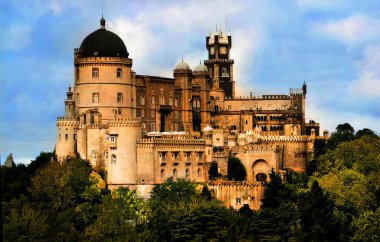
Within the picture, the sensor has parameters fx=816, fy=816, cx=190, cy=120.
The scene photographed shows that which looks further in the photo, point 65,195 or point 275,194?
point 275,194

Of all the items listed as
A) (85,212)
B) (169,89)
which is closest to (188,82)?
(169,89)

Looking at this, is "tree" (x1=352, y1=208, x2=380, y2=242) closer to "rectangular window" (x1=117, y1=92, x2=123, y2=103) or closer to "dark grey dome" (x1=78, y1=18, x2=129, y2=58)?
"rectangular window" (x1=117, y1=92, x2=123, y2=103)

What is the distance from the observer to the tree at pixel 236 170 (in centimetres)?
10212

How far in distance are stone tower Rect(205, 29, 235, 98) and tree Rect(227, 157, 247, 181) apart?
37979mm

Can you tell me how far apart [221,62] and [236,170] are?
4435cm

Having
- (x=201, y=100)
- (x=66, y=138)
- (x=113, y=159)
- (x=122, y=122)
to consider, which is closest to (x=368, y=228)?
(x=113, y=159)

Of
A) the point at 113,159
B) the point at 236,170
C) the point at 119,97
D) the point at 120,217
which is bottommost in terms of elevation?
the point at 120,217

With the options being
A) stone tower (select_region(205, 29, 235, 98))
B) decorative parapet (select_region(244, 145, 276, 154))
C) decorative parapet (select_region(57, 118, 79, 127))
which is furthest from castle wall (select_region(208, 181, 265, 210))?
stone tower (select_region(205, 29, 235, 98))

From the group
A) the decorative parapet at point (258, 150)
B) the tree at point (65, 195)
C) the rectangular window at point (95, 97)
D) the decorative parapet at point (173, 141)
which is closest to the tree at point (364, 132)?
the decorative parapet at point (258, 150)

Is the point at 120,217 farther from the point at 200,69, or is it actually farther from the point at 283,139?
the point at 200,69

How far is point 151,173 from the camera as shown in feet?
300

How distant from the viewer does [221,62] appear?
144250mm

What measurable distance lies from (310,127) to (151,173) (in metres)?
45.5

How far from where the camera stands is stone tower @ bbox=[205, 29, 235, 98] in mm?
143500
